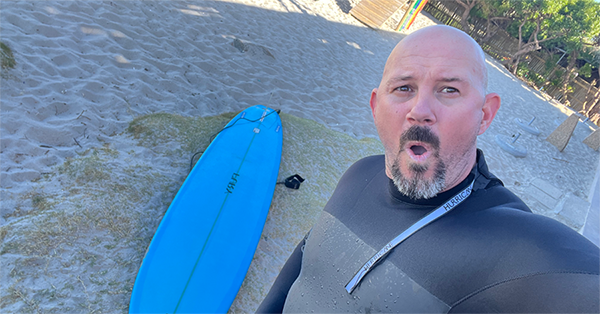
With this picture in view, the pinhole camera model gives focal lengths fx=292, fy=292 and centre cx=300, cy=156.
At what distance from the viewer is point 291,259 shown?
1.34m

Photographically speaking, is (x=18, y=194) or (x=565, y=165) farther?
(x=565, y=165)

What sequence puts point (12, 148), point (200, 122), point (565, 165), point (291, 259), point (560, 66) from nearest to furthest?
point (291, 259)
point (12, 148)
point (200, 122)
point (565, 165)
point (560, 66)

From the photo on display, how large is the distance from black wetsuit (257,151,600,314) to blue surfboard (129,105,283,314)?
135 centimetres

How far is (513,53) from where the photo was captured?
16.1 meters

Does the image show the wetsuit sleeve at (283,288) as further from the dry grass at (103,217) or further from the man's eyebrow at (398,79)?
the dry grass at (103,217)

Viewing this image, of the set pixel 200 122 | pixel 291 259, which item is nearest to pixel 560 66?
pixel 200 122

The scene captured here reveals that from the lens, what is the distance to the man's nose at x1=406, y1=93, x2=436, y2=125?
0.88 metres

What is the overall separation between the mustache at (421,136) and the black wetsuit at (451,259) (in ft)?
0.56

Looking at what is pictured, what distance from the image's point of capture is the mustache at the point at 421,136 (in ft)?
2.82

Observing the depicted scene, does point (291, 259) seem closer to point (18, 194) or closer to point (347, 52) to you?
point (18, 194)

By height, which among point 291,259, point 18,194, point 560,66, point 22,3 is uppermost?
point 560,66

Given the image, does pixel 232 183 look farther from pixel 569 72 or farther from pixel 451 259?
pixel 569 72

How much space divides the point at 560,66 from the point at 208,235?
19647 millimetres

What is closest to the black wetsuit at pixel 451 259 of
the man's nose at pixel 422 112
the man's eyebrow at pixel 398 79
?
the man's nose at pixel 422 112
